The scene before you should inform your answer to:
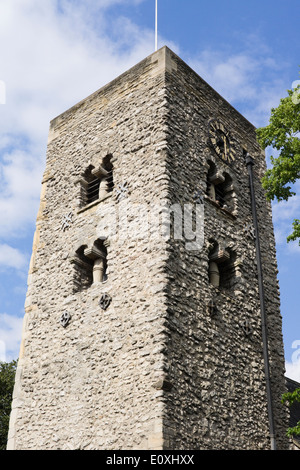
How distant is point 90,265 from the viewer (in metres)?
14.4

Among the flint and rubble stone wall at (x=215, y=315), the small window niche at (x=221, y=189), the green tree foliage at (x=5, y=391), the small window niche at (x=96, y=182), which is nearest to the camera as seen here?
the flint and rubble stone wall at (x=215, y=315)

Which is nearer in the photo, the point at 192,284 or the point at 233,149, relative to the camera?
the point at 192,284

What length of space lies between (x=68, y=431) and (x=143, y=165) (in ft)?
19.2

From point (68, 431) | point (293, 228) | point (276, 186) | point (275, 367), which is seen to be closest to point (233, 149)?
point (276, 186)

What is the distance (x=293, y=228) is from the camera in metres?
12.2

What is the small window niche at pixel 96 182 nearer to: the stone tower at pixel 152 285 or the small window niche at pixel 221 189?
the stone tower at pixel 152 285

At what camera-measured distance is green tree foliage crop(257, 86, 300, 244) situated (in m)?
12.8

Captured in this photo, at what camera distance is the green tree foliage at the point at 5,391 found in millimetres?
23156

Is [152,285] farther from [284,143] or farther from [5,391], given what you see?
[5,391]

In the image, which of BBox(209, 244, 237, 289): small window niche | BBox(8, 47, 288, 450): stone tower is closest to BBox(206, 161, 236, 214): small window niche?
BBox(8, 47, 288, 450): stone tower

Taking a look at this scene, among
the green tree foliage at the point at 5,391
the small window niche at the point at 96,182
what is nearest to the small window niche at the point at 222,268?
the small window niche at the point at 96,182

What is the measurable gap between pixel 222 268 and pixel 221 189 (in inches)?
87.6

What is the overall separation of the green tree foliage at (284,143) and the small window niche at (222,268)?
5.50 ft
